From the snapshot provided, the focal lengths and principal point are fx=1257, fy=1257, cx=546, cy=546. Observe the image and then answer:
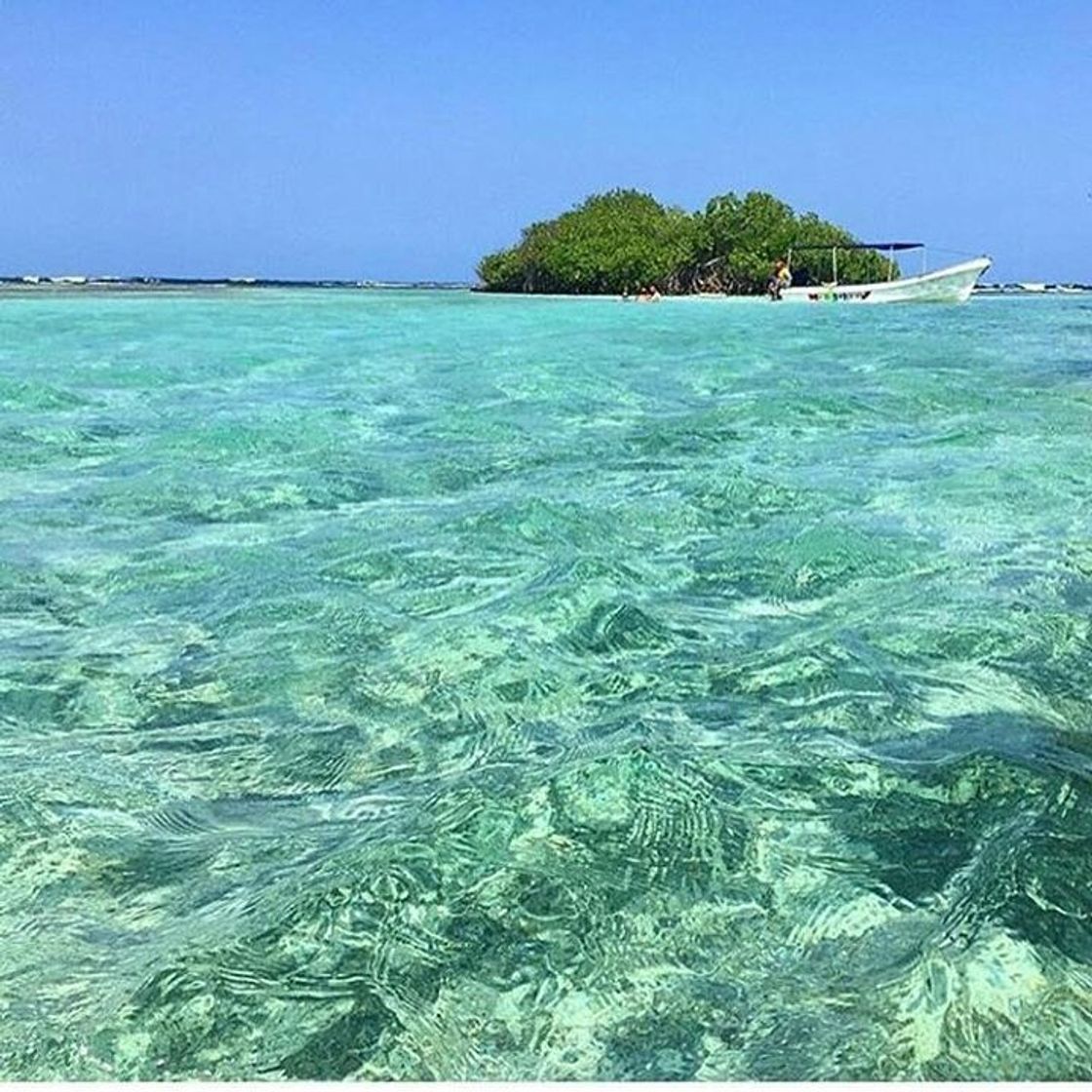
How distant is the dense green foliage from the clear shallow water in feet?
206

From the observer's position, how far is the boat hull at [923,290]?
48.8m

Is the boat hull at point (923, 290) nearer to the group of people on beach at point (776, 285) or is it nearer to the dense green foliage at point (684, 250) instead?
the group of people on beach at point (776, 285)

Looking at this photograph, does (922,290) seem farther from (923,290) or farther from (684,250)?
(684,250)

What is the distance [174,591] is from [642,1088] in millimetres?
4302

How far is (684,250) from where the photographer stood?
71.7m

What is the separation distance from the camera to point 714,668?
4.47m

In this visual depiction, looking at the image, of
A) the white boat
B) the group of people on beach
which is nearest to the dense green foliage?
the group of people on beach

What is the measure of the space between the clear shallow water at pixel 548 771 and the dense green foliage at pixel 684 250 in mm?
62850

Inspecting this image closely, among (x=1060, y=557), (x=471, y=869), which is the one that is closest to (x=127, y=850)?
(x=471, y=869)

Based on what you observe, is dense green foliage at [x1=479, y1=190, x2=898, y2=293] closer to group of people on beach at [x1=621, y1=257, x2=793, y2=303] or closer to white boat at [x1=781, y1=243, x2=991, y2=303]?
group of people on beach at [x1=621, y1=257, x2=793, y2=303]

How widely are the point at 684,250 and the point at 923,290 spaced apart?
24.1 metres

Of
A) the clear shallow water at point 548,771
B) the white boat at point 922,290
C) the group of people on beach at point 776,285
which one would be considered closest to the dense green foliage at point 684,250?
the group of people on beach at point 776,285

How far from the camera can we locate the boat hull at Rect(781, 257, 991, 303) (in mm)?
48781

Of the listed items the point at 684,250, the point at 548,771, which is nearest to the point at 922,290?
the point at 684,250
